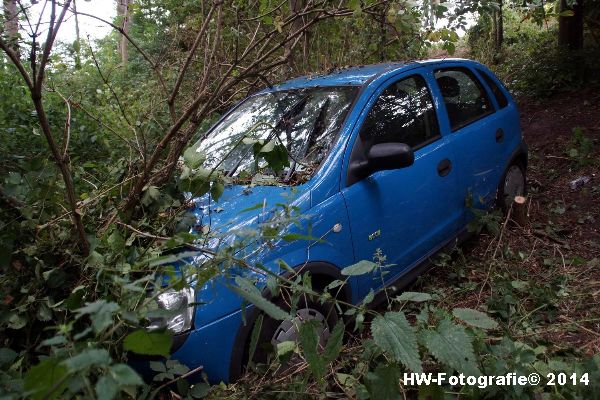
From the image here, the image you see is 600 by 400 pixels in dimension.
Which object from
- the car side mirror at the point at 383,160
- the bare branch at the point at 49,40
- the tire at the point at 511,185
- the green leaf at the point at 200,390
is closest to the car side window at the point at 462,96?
the tire at the point at 511,185

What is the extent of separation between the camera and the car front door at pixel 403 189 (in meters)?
2.81

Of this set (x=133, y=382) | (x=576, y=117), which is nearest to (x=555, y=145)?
(x=576, y=117)

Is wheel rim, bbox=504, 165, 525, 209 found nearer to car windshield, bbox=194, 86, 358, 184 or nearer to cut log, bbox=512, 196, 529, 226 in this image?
cut log, bbox=512, 196, 529, 226

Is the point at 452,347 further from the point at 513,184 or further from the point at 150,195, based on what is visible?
the point at 513,184

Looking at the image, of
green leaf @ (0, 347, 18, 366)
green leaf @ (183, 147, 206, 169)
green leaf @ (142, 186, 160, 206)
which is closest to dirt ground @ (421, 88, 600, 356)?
green leaf @ (183, 147, 206, 169)

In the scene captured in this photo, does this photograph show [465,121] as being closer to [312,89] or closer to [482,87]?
Result: [482,87]

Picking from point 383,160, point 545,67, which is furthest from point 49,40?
point 545,67

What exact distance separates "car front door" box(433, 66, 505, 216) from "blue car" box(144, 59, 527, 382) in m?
0.01

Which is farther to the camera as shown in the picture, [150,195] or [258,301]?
[150,195]

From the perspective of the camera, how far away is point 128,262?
2.00 m

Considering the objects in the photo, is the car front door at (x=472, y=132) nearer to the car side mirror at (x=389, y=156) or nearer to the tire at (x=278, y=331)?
the car side mirror at (x=389, y=156)

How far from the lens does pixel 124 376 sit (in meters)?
1.03

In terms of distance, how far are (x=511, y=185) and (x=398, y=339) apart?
10.7 ft

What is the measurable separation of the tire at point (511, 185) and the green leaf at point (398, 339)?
2913 mm
